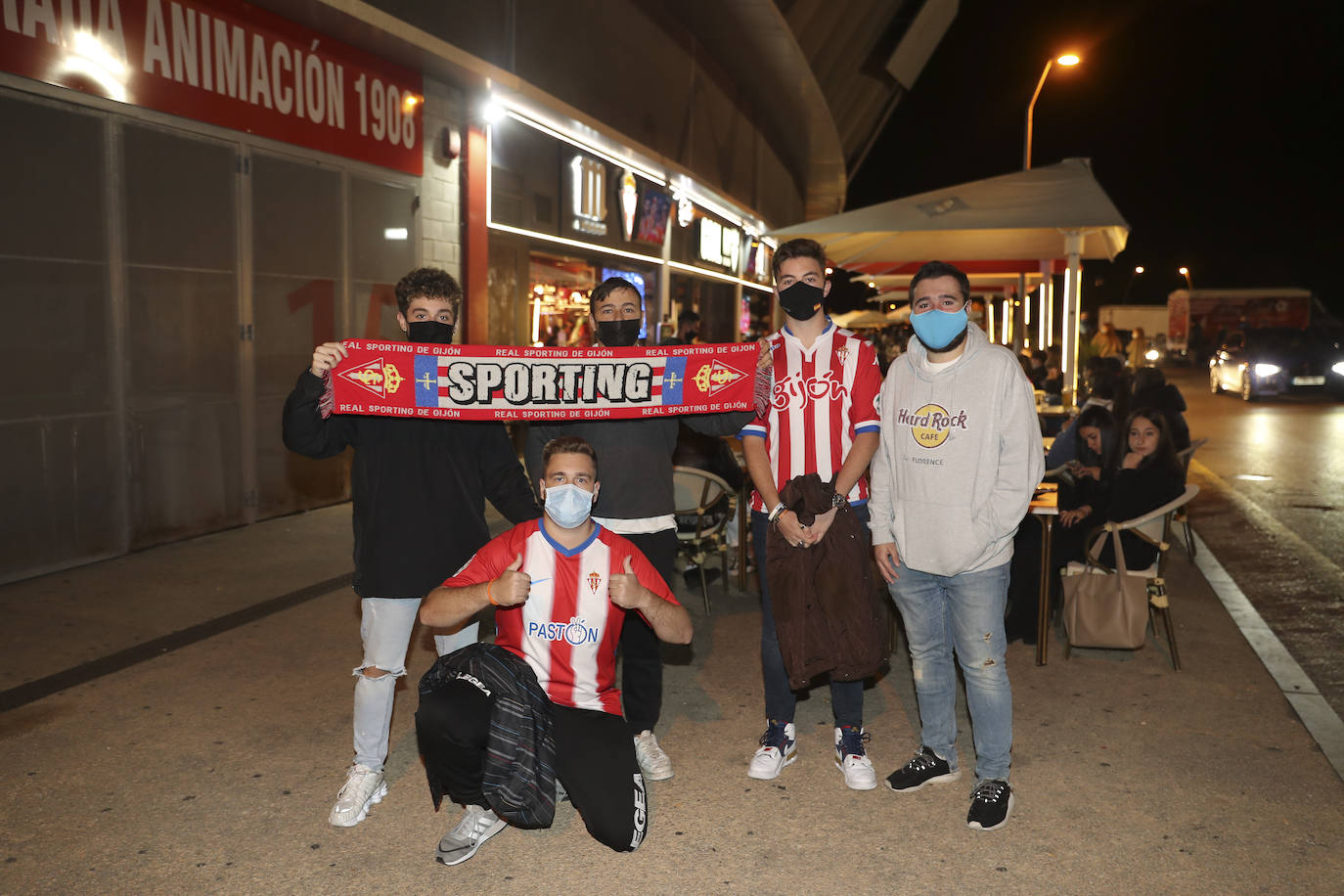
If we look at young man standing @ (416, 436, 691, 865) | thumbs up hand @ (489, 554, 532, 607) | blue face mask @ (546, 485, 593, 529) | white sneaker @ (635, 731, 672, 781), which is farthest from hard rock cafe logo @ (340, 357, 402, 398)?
white sneaker @ (635, 731, 672, 781)

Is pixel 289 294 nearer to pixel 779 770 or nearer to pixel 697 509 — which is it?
pixel 697 509

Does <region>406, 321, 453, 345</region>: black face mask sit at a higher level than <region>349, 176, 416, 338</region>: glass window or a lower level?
lower

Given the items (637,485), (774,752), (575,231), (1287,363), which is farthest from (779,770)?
(1287,363)

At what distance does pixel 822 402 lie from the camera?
4172mm

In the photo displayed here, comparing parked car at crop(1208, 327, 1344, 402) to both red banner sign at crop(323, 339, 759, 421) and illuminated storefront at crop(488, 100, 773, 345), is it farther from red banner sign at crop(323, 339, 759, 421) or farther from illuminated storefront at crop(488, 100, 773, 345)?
red banner sign at crop(323, 339, 759, 421)

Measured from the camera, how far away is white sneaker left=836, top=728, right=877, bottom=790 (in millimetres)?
4152

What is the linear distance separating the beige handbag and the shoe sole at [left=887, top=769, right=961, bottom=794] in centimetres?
171

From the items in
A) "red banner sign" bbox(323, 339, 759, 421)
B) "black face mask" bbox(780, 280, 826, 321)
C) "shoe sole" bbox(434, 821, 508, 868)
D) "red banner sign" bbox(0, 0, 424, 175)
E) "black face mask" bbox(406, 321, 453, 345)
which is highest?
"red banner sign" bbox(0, 0, 424, 175)

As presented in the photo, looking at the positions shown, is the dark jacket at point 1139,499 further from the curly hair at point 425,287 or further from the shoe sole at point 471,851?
the curly hair at point 425,287

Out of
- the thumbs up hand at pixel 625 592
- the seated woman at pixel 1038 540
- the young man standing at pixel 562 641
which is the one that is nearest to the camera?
the young man standing at pixel 562 641

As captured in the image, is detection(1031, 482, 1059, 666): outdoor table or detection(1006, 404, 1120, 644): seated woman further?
detection(1006, 404, 1120, 644): seated woman

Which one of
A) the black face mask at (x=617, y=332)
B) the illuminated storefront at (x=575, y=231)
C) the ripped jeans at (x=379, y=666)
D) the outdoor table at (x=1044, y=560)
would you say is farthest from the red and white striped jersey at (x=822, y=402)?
the illuminated storefront at (x=575, y=231)

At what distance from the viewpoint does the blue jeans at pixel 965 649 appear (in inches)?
154

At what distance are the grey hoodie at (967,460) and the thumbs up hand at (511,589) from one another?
1.47m
